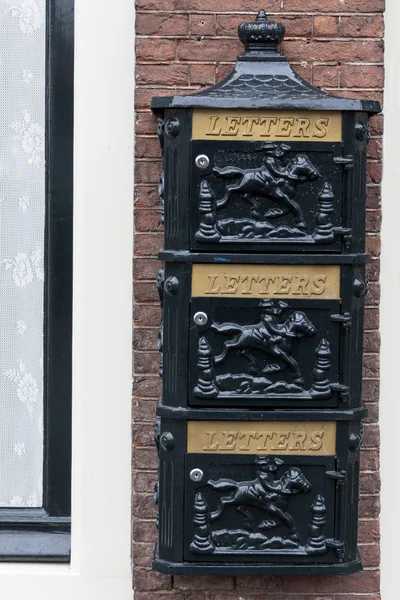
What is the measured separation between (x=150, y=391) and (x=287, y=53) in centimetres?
137

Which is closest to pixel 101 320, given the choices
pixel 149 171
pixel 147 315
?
pixel 147 315

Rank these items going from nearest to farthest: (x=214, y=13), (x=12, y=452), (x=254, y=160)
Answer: (x=254, y=160) → (x=214, y=13) → (x=12, y=452)

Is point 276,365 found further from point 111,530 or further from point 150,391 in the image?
point 111,530

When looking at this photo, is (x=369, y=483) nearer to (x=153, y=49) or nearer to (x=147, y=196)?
(x=147, y=196)

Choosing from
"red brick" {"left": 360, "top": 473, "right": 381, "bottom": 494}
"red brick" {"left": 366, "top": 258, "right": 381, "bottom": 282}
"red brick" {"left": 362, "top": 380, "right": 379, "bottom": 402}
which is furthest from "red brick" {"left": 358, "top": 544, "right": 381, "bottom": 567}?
"red brick" {"left": 366, "top": 258, "right": 381, "bottom": 282}

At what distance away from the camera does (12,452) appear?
12.8 ft

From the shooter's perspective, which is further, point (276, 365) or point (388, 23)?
point (388, 23)

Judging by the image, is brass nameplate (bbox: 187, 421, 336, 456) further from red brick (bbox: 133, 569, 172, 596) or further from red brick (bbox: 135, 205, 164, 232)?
red brick (bbox: 135, 205, 164, 232)

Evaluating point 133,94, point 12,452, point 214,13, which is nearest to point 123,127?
point 133,94

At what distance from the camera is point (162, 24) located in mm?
3537

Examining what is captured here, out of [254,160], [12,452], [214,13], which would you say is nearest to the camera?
[254,160]

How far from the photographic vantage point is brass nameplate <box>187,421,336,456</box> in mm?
3309

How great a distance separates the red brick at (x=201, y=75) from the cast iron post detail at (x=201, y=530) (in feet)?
4.95

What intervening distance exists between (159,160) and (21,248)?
721mm
